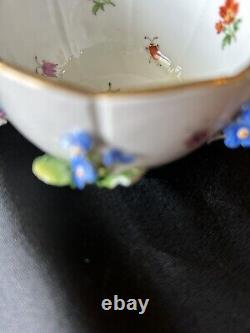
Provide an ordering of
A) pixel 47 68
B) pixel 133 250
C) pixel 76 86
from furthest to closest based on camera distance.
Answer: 1. pixel 47 68
2. pixel 133 250
3. pixel 76 86

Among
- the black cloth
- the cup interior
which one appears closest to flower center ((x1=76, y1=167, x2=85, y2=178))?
the black cloth

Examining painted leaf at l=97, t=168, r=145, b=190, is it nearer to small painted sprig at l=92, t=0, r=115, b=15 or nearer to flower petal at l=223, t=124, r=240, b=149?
flower petal at l=223, t=124, r=240, b=149

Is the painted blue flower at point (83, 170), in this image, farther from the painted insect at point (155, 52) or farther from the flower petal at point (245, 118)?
the painted insect at point (155, 52)

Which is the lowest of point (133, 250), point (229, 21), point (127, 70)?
point (133, 250)

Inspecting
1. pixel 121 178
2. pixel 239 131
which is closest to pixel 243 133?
pixel 239 131

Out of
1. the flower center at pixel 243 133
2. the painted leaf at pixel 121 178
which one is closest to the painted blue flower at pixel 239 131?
the flower center at pixel 243 133

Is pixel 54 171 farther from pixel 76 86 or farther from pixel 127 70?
pixel 127 70
